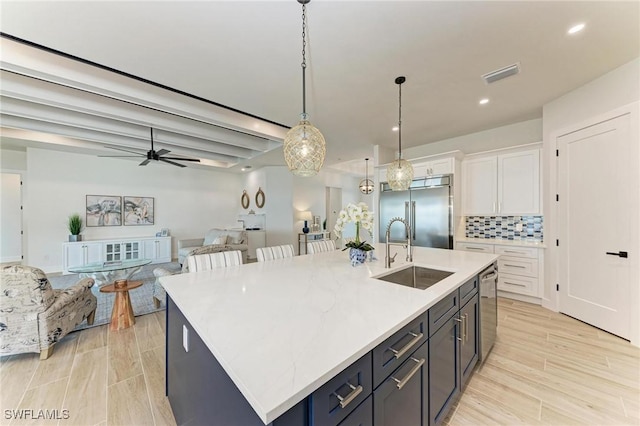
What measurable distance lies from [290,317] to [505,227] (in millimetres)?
4498

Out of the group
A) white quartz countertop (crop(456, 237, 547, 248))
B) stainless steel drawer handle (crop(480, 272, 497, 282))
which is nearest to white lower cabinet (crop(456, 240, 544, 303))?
white quartz countertop (crop(456, 237, 547, 248))

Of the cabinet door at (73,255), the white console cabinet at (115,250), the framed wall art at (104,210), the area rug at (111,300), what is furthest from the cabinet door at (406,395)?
the framed wall art at (104,210)

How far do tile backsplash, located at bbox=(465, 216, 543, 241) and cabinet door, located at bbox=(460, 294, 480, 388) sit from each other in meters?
2.84

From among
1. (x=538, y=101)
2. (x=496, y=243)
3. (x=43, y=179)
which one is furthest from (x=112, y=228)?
(x=538, y=101)

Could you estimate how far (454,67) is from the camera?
8.05 feet

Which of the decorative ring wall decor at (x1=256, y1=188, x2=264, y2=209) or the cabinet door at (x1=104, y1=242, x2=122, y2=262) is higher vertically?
the decorative ring wall decor at (x1=256, y1=188, x2=264, y2=209)

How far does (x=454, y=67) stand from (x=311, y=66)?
1.46 meters

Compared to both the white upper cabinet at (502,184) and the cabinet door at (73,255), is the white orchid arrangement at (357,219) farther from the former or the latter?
the cabinet door at (73,255)

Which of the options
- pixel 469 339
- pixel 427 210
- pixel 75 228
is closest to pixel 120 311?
pixel 469 339

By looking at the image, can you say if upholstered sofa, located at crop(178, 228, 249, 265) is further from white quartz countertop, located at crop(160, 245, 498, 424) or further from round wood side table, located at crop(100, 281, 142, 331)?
white quartz countertop, located at crop(160, 245, 498, 424)

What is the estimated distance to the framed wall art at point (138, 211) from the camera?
644 centimetres

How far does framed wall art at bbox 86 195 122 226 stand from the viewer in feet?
19.6

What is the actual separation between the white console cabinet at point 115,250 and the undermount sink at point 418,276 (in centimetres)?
605

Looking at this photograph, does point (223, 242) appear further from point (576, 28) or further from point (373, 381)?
point (576, 28)
